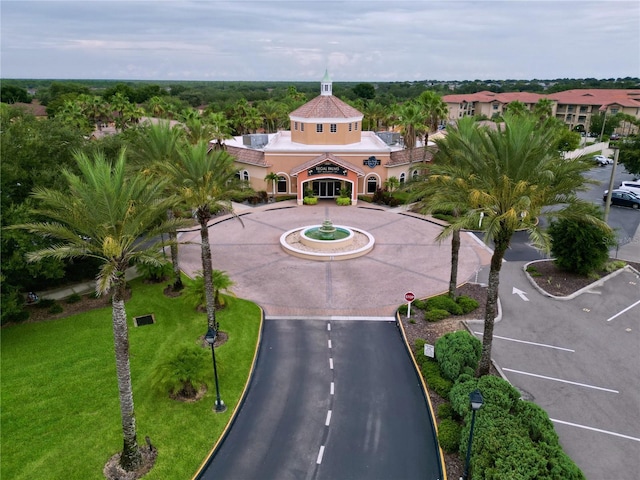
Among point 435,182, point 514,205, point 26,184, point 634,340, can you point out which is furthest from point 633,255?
point 26,184

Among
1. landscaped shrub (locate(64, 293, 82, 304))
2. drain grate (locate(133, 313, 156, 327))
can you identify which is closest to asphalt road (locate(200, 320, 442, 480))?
drain grate (locate(133, 313, 156, 327))

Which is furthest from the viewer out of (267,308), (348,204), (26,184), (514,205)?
(348,204)

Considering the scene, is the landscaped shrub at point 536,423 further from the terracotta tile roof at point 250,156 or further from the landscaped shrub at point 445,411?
the terracotta tile roof at point 250,156

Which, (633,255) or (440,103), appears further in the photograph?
(440,103)

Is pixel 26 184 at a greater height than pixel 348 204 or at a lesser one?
greater

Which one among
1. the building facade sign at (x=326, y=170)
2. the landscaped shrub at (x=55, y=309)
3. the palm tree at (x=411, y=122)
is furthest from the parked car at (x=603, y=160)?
the landscaped shrub at (x=55, y=309)

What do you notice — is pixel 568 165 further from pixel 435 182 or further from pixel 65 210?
pixel 65 210

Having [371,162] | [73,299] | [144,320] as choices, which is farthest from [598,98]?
[73,299]

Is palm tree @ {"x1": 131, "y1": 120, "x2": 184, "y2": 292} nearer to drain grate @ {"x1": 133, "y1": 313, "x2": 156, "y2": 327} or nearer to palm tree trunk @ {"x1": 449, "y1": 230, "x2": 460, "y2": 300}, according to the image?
drain grate @ {"x1": 133, "y1": 313, "x2": 156, "y2": 327}
